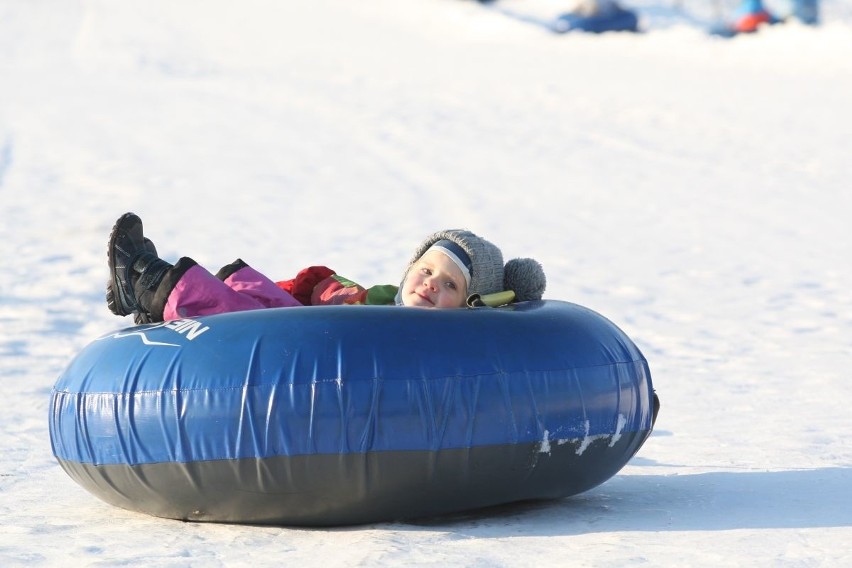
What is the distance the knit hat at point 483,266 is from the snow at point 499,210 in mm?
743

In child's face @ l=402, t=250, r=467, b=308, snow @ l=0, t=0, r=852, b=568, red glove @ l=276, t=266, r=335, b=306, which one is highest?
child's face @ l=402, t=250, r=467, b=308

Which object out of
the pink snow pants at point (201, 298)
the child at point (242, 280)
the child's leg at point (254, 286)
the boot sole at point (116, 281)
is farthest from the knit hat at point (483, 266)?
the boot sole at point (116, 281)

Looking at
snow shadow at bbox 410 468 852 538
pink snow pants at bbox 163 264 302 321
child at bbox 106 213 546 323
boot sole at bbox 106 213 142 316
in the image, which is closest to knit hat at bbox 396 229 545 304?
child at bbox 106 213 546 323

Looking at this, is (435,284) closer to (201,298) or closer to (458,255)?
(458,255)

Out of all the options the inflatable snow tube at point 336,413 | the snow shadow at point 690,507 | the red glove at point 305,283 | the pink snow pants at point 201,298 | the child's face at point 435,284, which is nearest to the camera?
the inflatable snow tube at point 336,413

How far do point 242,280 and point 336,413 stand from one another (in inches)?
43.1

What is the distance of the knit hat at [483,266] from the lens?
413 cm

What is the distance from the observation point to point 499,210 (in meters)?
11.6

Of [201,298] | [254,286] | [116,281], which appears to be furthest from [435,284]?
[116,281]

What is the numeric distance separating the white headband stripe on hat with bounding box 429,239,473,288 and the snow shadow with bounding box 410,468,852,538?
772 millimetres

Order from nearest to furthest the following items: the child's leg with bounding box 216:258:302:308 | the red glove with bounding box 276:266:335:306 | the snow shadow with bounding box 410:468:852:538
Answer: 1. the snow shadow with bounding box 410:468:852:538
2. the child's leg with bounding box 216:258:302:308
3. the red glove with bounding box 276:266:335:306

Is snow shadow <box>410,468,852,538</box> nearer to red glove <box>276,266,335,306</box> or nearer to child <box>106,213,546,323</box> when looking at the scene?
child <box>106,213,546,323</box>

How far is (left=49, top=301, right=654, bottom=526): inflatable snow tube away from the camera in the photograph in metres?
3.31

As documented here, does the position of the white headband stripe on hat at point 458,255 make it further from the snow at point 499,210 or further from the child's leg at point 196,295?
the snow at point 499,210
